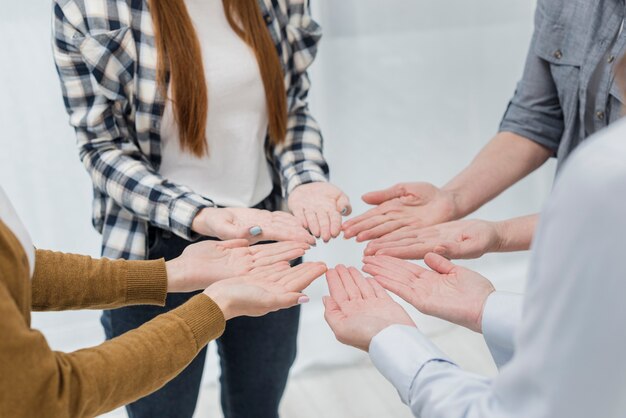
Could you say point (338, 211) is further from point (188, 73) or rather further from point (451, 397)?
point (451, 397)

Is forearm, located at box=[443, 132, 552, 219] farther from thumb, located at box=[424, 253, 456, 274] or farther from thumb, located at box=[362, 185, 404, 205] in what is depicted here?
thumb, located at box=[424, 253, 456, 274]

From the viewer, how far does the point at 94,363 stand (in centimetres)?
94

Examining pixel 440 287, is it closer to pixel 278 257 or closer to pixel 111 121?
pixel 278 257

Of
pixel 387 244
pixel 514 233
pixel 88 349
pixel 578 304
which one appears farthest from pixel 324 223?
pixel 578 304

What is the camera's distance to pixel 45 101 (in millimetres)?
2049

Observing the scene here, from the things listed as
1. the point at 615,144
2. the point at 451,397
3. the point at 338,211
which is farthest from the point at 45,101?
the point at 615,144

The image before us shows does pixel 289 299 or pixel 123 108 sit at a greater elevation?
pixel 123 108

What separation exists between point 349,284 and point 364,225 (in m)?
0.28

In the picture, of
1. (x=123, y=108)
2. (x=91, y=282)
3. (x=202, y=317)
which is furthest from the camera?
(x=123, y=108)

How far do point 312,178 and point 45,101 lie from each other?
2.94 feet

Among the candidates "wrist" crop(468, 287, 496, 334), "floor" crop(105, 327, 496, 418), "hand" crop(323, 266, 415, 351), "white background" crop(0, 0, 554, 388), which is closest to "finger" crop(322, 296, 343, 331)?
"hand" crop(323, 266, 415, 351)

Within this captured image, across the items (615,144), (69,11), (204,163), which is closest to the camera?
(615,144)

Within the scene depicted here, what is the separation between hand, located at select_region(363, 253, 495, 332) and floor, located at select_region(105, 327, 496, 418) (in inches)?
36.5

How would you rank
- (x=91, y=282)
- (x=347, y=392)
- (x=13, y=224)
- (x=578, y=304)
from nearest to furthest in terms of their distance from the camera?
1. (x=578, y=304)
2. (x=13, y=224)
3. (x=91, y=282)
4. (x=347, y=392)
